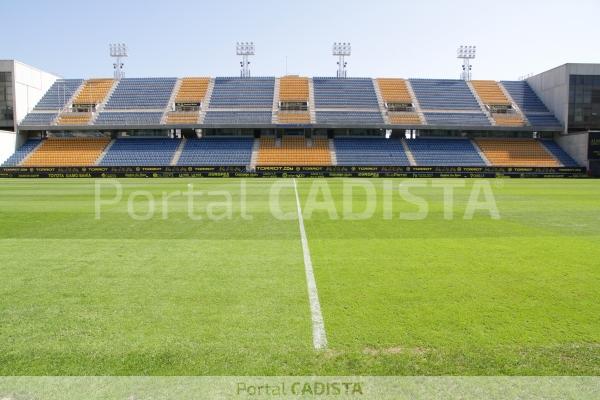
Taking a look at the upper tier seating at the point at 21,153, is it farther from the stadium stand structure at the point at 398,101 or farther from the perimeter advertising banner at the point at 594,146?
the perimeter advertising banner at the point at 594,146

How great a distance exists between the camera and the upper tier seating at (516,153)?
45.1 m

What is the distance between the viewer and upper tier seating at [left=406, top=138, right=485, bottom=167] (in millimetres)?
45422

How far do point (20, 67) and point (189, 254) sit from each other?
172 feet

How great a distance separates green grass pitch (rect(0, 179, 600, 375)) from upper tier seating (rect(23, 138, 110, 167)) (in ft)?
126

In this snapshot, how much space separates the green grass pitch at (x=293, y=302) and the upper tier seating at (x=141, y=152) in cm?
3580

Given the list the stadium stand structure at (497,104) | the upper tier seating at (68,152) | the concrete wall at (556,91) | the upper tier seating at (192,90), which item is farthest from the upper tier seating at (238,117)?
the concrete wall at (556,91)

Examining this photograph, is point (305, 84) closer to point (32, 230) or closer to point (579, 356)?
point (32, 230)

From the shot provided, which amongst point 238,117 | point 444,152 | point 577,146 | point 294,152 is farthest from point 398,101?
point 577,146

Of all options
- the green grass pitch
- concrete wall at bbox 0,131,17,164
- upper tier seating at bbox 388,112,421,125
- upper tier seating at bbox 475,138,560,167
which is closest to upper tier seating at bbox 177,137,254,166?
upper tier seating at bbox 388,112,421,125

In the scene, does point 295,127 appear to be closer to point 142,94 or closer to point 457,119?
point 457,119

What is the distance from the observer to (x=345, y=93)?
55.0m

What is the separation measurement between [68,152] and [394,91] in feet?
127

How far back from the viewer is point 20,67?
48656 millimetres

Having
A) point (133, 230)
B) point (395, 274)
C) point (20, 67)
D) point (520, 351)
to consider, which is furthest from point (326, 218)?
point (20, 67)
